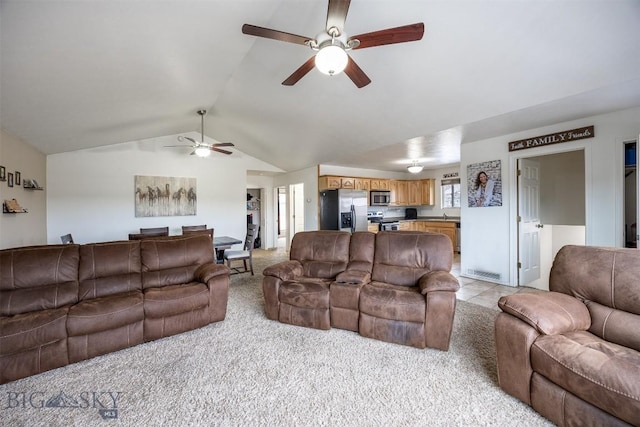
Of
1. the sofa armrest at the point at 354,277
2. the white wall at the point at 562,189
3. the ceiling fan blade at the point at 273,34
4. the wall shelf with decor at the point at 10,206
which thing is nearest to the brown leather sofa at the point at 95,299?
the sofa armrest at the point at 354,277

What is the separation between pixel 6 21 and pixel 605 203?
19.4ft

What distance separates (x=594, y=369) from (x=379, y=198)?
6105mm

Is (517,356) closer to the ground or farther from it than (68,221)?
closer to the ground

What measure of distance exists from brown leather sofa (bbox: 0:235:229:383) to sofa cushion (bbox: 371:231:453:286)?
1.77 meters

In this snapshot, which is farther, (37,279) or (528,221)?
(528,221)

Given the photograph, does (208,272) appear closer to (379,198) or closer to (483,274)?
(483,274)

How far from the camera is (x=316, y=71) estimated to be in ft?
10.4

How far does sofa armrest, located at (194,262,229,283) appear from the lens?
9.39 feet

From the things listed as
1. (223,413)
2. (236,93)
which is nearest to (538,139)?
(236,93)

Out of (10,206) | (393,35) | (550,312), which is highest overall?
(393,35)

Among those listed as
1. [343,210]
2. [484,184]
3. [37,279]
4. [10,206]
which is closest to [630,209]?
[484,184]

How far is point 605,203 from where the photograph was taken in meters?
3.15

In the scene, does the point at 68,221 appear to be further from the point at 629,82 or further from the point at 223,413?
the point at 629,82

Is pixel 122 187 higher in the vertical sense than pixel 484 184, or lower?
higher
